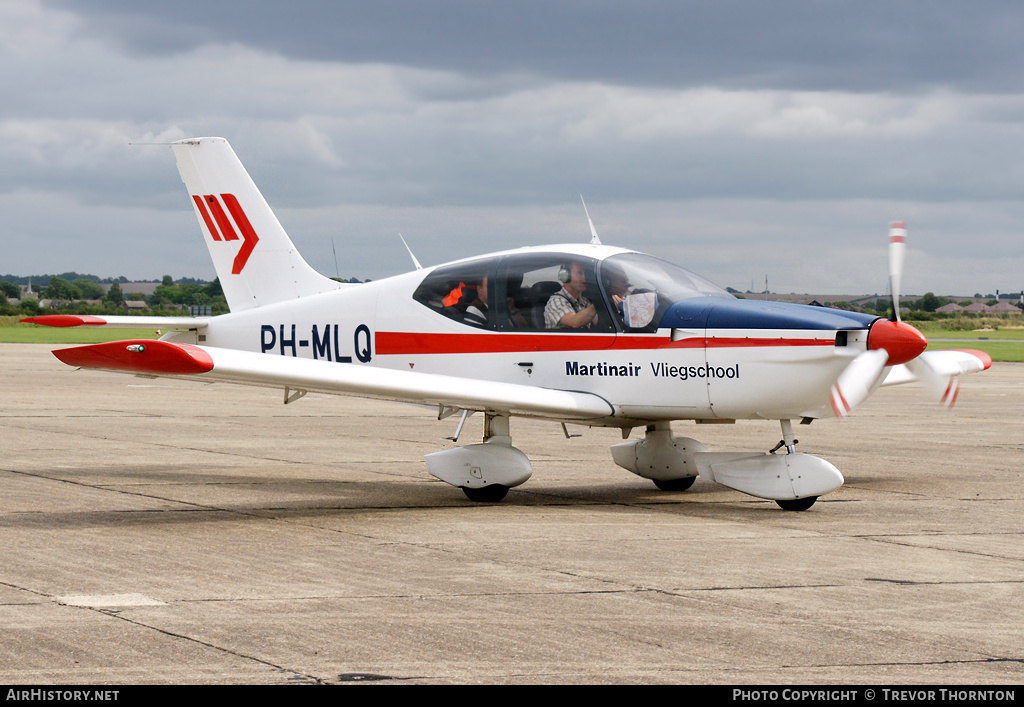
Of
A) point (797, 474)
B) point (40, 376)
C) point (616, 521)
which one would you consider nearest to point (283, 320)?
point (616, 521)

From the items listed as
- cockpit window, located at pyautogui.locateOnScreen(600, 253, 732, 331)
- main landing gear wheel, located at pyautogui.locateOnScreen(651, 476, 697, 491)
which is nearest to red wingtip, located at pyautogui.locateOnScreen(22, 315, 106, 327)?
cockpit window, located at pyautogui.locateOnScreen(600, 253, 732, 331)

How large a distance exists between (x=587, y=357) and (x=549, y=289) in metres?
0.70

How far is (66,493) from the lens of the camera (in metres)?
11.2

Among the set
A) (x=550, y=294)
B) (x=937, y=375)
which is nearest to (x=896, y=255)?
(x=937, y=375)

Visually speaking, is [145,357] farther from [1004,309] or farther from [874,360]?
[1004,309]

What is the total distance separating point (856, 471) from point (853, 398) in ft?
14.3

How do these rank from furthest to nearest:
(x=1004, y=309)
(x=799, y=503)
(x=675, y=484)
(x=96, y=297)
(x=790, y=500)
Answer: (x=96, y=297)
(x=1004, y=309)
(x=675, y=484)
(x=799, y=503)
(x=790, y=500)

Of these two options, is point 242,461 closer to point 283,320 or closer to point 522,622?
point 283,320

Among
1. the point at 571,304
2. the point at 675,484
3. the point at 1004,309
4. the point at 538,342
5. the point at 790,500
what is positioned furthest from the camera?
the point at 1004,309

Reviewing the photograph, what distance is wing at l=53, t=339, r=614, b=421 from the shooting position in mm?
8727

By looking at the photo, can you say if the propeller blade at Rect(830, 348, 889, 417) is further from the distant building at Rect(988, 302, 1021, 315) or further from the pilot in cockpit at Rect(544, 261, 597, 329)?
the distant building at Rect(988, 302, 1021, 315)

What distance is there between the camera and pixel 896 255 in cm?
1041

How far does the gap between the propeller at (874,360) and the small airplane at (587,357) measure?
0.01 meters

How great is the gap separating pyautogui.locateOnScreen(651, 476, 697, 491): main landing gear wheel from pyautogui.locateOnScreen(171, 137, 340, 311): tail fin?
4.60 m
